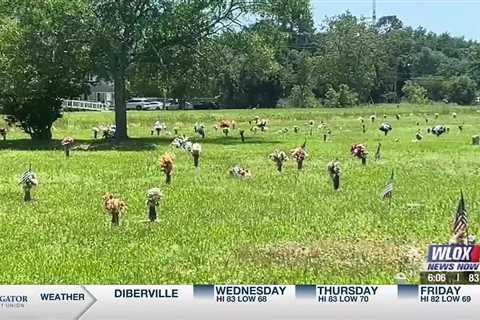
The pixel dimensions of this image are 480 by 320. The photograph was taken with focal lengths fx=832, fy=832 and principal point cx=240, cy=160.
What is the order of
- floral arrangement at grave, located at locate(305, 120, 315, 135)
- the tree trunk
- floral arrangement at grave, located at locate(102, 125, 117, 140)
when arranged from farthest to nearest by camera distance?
floral arrangement at grave, located at locate(305, 120, 315, 135) → floral arrangement at grave, located at locate(102, 125, 117, 140) → the tree trunk

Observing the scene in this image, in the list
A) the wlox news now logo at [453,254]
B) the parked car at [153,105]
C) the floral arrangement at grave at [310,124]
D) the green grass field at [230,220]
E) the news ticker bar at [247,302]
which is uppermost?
the parked car at [153,105]

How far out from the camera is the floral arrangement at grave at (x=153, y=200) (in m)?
11.3

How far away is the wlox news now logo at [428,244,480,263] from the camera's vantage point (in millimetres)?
6566

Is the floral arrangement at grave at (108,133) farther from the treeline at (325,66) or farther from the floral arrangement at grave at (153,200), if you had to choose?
the floral arrangement at grave at (153,200)

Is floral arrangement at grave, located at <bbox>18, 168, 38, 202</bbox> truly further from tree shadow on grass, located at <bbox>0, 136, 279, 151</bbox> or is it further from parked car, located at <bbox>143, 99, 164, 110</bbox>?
parked car, located at <bbox>143, 99, 164, 110</bbox>

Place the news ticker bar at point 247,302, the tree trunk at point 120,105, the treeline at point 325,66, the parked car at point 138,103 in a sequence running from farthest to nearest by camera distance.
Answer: the parked car at point 138,103
the tree trunk at point 120,105
the treeline at point 325,66
the news ticker bar at point 247,302

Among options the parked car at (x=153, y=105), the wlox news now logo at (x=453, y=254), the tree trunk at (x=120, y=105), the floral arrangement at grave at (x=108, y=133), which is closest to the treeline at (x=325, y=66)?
the tree trunk at (x=120, y=105)

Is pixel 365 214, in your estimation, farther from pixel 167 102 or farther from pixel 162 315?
pixel 167 102

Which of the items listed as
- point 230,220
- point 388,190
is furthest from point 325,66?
point 230,220

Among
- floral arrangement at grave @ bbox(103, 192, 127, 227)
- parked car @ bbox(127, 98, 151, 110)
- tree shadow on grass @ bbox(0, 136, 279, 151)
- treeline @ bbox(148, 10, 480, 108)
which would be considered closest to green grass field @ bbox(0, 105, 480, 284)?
floral arrangement at grave @ bbox(103, 192, 127, 227)

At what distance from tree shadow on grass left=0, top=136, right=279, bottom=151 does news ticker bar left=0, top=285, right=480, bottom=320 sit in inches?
832

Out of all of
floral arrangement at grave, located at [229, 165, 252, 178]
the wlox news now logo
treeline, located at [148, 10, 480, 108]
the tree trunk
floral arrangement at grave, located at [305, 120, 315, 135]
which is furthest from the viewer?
floral arrangement at grave, located at [305, 120, 315, 135]

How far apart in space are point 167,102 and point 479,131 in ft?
118

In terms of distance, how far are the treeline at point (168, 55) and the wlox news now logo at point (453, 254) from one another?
21627 millimetres
